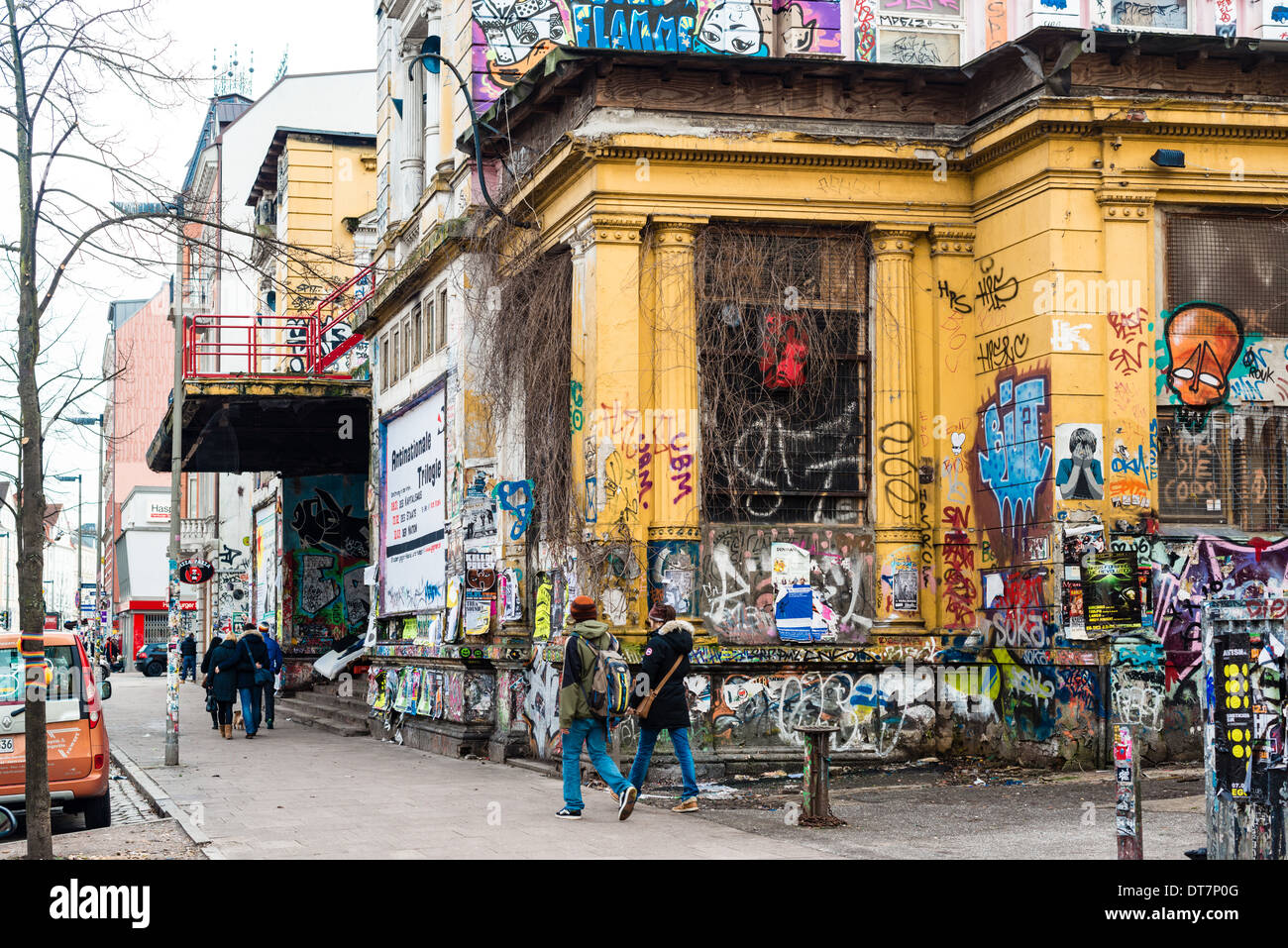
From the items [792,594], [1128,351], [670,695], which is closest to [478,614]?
[792,594]

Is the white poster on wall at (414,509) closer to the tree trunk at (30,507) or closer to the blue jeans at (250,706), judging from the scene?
the blue jeans at (250,706)

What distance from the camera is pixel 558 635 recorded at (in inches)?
664

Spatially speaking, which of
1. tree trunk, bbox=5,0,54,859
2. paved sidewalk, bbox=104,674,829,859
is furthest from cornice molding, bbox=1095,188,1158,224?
tree trunk, bbox=5,0,54,859

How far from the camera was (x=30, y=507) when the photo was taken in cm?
1067

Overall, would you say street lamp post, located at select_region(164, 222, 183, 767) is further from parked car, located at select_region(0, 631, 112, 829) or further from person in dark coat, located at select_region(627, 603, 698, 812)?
person in dark coat, located at select_region(627, 603, 698, 812)

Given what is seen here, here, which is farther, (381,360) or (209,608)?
(209,608)

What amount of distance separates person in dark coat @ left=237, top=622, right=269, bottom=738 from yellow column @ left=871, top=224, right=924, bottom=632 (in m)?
11.3

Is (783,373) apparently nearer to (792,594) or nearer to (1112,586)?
(792,594)

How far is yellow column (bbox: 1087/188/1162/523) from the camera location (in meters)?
15.2

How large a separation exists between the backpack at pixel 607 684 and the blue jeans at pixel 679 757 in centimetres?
34

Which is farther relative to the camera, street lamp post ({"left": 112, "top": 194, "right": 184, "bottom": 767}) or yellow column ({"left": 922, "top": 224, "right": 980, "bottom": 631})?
yellow column ({"left": 922, "top": 224, "right": 980, "bottom": 631})

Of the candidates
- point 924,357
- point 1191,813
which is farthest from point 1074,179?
point 1191,813
